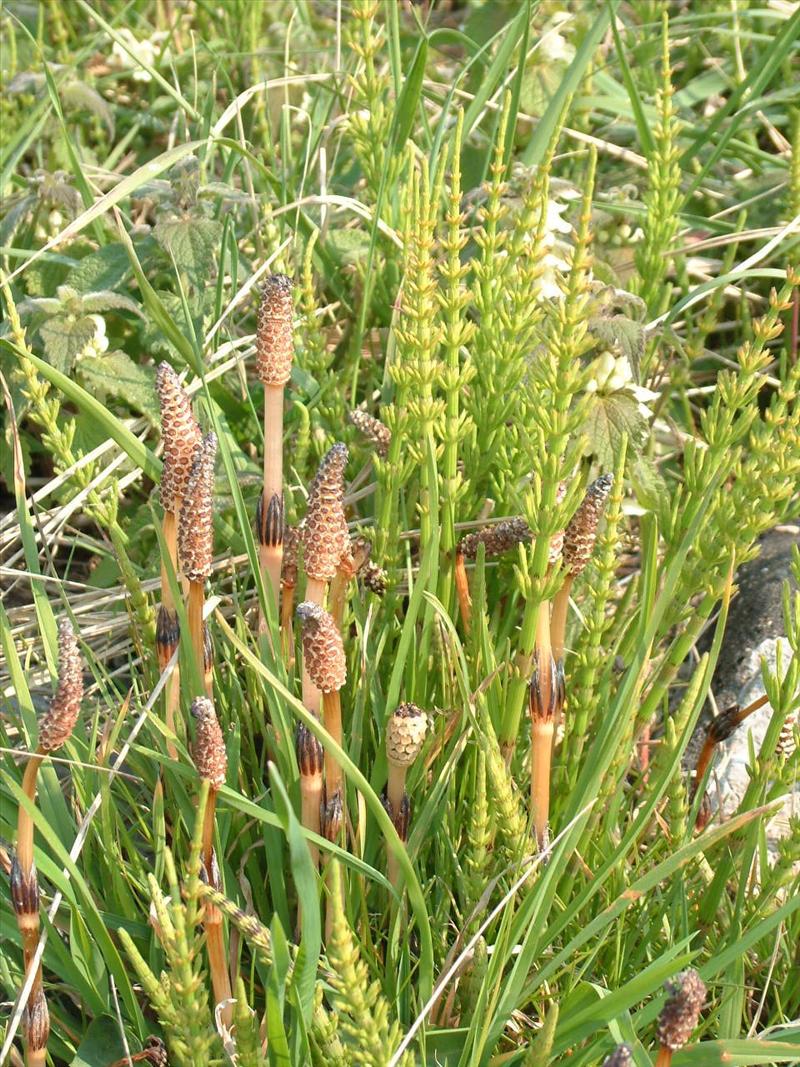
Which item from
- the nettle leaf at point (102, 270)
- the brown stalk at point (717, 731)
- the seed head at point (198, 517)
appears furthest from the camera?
the nettle leaf at point (102, 270)

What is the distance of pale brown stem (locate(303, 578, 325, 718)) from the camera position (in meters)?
1.26

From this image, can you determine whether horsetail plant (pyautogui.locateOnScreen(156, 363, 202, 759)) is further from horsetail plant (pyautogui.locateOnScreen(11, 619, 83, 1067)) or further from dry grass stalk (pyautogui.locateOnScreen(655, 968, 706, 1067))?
dry grass stalk (pyautogui.locateOnScreen(655, 968, 706, 1067))

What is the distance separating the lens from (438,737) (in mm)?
1504

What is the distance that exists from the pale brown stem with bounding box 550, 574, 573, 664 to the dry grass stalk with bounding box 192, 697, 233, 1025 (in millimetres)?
418

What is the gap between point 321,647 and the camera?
3.84 ft

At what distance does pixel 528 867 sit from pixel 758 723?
738mm

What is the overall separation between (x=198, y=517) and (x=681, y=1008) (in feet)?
2.09

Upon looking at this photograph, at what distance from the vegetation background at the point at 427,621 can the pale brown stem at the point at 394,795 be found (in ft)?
0.11

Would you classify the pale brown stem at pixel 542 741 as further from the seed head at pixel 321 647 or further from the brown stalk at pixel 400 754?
the seed head at pixel 321 647

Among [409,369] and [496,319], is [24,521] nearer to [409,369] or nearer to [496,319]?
[409,369]

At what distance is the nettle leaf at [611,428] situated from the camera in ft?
5.73

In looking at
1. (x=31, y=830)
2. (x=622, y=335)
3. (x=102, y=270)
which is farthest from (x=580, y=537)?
(x=102, y=270)

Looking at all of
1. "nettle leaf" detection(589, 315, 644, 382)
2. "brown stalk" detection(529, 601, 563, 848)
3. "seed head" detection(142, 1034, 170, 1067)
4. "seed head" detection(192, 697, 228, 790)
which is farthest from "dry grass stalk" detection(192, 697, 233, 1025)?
"nettle leaf" detection(589, 315, 644, 382)

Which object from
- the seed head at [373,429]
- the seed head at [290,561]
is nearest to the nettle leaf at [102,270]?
the seed head at [373,429]
